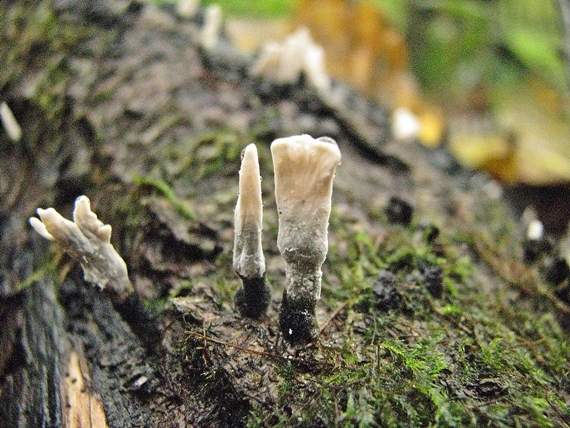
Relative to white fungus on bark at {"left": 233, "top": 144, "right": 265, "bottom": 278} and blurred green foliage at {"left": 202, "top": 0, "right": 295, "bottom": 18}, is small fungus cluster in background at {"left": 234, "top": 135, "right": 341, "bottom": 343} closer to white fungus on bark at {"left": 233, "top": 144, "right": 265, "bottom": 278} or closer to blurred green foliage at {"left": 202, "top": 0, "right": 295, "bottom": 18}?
white fungus on bark at {"left": 233, "top": 144, "right": 265, "bottom": 278}

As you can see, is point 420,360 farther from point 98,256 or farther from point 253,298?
point 98,256

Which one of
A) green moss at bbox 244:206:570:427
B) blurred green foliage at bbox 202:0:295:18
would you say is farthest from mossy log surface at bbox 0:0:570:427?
blurred green foliage at bbox 202:0:295:18

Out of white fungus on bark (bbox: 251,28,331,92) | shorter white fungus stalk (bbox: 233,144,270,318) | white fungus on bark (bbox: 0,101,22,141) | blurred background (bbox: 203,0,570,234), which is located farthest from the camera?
blurred background (bbox: 203,0,570,234)

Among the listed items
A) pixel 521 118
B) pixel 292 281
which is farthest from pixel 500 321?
pixel 521 118

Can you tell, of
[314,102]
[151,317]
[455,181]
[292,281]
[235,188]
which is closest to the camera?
[292,281]

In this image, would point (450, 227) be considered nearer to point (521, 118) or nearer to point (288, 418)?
point (288, 418)

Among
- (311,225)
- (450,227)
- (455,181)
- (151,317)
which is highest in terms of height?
(311,225)

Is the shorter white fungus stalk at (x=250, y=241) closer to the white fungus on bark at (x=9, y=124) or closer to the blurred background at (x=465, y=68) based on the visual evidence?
the white fungus on bark at (x=9, y=124)

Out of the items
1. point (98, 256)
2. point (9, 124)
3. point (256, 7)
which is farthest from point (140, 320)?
point (256, 7)
